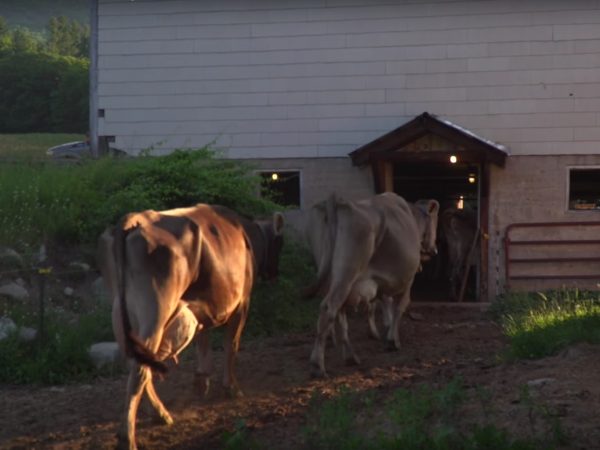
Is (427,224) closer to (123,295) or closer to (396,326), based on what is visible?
(396,326)

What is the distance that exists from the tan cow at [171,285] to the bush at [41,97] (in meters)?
51.4

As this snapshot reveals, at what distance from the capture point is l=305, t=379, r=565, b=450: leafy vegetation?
7.14 metres

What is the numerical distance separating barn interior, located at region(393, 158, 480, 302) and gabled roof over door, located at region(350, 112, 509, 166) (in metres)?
0.29

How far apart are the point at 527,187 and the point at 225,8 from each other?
613cm

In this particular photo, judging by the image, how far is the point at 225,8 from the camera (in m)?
18.4

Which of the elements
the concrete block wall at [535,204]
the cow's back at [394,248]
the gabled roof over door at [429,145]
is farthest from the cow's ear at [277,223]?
the concrete block wall at [535,204]

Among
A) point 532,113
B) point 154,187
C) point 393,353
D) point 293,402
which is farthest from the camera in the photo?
point 532,113

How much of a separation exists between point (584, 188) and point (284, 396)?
11.6 m

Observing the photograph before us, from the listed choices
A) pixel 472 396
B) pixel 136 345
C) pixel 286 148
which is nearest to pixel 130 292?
pixel 136 345

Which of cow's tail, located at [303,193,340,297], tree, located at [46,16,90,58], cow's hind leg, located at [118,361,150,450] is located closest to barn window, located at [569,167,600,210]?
cow's tail, located at [303,193,340,297]

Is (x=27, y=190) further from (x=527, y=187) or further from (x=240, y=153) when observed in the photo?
(x=527, y=187)

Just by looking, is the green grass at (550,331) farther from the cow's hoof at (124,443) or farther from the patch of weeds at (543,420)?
the cow's hoof at (124,443)

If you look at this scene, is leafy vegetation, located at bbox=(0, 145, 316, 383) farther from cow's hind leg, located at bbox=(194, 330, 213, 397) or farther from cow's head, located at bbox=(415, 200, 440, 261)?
cow's hind leg, located at bbox=(194, 330, 213, 397)

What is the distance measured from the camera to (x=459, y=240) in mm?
19422
